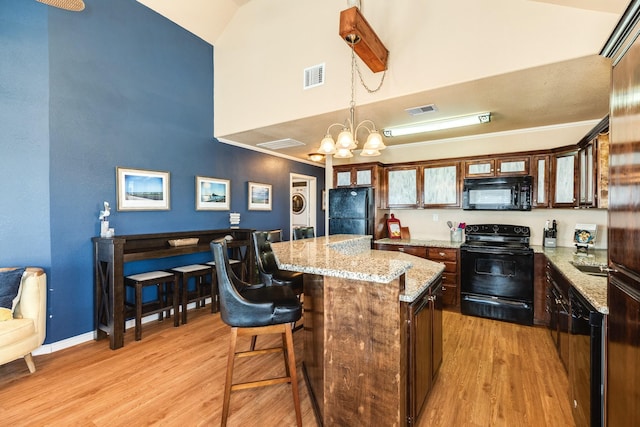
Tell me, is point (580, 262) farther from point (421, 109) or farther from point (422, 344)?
point (421, 109)

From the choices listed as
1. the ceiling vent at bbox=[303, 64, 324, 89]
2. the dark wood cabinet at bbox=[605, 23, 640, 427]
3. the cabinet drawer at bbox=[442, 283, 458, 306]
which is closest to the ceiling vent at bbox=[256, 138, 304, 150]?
the ceiling vent at bbox=[303, 64, 324, 89]

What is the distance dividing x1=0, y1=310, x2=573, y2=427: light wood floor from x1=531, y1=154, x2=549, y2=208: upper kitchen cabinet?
5.50 ft

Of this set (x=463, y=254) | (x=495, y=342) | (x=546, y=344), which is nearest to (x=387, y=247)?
(x=463, y=254)

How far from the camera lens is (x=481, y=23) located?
2439 mm

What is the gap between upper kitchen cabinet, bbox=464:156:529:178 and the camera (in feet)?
12.4

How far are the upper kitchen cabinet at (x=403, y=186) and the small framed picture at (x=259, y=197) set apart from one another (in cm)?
224

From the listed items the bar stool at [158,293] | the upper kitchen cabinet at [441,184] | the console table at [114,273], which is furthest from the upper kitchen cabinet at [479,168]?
the bar stool at [158,293]

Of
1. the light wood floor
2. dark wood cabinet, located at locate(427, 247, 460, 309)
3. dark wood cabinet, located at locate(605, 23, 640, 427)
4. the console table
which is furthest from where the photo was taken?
dark wood cabinet, located at locate(427, 247, 460, 309)

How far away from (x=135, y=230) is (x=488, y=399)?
3983 mm

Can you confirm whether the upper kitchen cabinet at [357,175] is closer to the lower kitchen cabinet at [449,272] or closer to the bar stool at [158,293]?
the lower kitchen cabinet at [449,272]

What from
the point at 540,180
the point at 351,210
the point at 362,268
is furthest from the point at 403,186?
the point at 362,268

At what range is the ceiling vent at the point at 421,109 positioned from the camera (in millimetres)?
3113

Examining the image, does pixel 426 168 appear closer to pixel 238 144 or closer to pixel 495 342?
pixel 495 342

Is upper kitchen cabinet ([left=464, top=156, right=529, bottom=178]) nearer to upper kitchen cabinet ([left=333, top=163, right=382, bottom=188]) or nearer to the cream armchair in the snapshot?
upper kitchen cabinet ([left=333, top=163, right=382, bottom=188])
